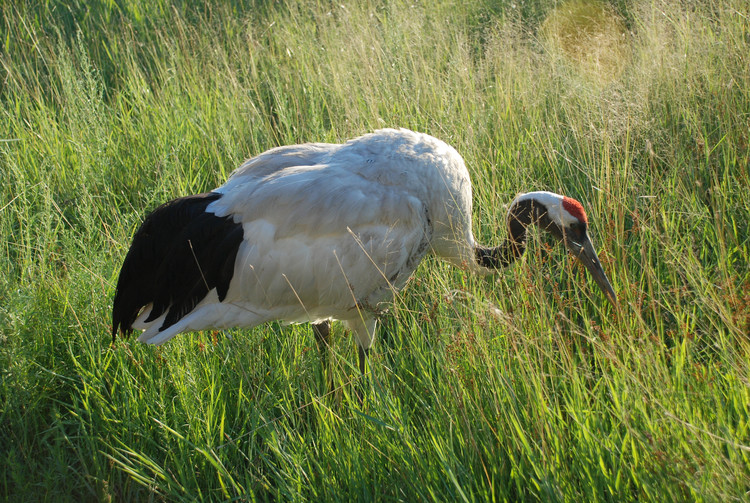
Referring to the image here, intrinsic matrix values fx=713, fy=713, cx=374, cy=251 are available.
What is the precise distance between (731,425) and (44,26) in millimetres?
6788

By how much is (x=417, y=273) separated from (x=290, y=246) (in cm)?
91

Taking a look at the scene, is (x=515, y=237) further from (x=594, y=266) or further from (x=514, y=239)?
(x=594, y=266)

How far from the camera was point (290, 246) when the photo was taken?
3.37 m

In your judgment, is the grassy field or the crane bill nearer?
the grassy field

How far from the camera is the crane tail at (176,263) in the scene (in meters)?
3.36

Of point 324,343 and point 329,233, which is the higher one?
point 329,233

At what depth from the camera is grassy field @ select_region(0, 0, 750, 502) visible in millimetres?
2398

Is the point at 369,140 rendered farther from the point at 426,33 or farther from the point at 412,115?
the point at 426,33

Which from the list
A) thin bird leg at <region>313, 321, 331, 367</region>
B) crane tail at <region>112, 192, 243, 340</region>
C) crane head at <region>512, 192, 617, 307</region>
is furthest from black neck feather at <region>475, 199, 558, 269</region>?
crane tail at <region>112, 192, 243, 340</region>

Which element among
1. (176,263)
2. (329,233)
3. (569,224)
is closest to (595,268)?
(569,224)

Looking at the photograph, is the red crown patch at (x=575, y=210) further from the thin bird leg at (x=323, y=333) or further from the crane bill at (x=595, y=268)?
the thin bird leg at (x=323, y=333)

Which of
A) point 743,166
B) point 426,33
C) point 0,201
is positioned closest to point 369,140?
point 743,166

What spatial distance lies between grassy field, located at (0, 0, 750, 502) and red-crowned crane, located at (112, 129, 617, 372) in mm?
195

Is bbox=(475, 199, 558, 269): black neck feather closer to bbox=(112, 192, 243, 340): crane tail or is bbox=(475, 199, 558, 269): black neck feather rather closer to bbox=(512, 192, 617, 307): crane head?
bbox=(512, 192, 617, 307): crane head
